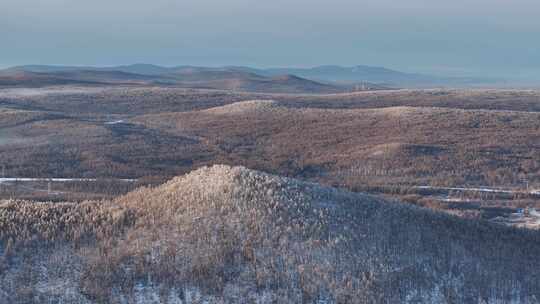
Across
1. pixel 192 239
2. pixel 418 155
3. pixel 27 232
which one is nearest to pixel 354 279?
pixel 192 239

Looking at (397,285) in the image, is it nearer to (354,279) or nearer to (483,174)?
(354,279)

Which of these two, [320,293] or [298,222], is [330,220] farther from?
[320,293]

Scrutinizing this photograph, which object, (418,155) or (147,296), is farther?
(418,155)

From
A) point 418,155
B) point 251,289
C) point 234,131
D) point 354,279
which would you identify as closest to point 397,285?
point 354,279

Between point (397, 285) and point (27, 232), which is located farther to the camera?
point (27, 232)

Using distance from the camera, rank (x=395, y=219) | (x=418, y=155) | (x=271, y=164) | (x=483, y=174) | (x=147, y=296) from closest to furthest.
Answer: (x=147, y=296)
(x=395, y=219)
(x=483, y=174)
(x=271, y=164)
(x=418, y=155)

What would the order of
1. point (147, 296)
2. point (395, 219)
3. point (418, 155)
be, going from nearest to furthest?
point (147, 296) → point (395, 219) → point (418, 155)

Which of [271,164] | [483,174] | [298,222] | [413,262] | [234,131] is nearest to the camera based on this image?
[413,262]

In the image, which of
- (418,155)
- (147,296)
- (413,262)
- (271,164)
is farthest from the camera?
(418,155)
